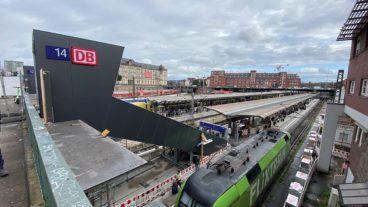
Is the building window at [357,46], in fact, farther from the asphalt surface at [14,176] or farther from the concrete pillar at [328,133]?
the asphalt surface at [14,176]

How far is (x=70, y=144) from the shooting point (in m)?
3.92

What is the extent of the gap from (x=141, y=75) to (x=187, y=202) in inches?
3521

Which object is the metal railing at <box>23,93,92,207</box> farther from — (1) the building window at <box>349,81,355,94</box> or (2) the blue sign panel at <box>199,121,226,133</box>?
(2) the blue sign panel at <box>199,121,226,133</box>

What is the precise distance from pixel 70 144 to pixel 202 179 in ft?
16.3

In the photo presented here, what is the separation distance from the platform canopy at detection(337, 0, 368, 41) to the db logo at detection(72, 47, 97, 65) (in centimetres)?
1097

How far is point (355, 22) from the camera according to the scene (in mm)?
9258

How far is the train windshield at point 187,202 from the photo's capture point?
618 centimetres

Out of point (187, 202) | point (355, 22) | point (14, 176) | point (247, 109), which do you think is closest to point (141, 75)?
point (247, 109)

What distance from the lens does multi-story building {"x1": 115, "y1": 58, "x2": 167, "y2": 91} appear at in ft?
263

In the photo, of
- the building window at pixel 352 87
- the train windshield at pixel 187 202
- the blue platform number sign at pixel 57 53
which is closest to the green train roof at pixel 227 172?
the train windshield at pixel 187 202

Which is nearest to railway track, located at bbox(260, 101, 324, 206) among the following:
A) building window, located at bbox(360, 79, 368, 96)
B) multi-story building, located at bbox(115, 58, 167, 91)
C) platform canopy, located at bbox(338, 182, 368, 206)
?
platform canopy, located at bbox(338, 182, 368, 206)

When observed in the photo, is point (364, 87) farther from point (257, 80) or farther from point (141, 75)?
A: point (257, 80)

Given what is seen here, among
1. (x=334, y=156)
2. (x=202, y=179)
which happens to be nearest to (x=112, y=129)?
(x=202, y=179)

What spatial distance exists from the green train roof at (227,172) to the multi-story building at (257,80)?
129m
